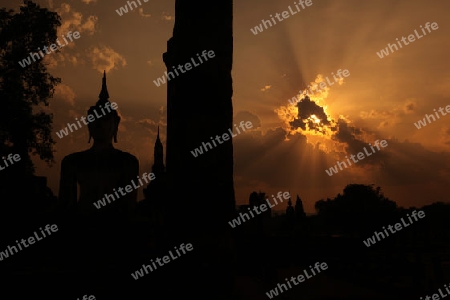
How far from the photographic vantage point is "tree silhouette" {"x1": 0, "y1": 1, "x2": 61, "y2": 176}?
1786 cm

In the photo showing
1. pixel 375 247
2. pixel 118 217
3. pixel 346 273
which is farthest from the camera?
pixel 375 247

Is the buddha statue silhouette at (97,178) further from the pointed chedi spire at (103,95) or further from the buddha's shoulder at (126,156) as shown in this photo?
the pointed chedi spire at (103,95)

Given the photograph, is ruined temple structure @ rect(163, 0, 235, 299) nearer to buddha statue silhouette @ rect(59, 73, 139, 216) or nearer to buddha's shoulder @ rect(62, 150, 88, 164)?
buddha statue silhouette @ rect(59, 73, 139, 216)

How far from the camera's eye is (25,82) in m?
19.1

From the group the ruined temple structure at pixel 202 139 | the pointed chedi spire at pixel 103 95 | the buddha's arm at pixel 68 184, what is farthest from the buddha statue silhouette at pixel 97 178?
the ruined temple structure at pixel 202 139

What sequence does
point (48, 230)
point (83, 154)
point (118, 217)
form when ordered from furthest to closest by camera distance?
point (83, 154) → point (118, 217) → point (48, 230)

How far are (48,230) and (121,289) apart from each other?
2828mm

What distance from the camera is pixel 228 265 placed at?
5.38 metres

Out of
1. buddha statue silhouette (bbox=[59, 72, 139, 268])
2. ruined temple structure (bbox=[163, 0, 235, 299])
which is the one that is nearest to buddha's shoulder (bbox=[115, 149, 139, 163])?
buddha statue silhouette (bbox=[59, 72, 139, 268])

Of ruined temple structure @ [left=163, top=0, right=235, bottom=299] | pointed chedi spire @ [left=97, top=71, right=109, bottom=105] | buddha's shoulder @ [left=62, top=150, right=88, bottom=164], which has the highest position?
pointed chedi spire @ [left=97, top=71, right=109, bottom=105]

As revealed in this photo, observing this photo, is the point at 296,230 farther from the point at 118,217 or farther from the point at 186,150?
the point at 186,150

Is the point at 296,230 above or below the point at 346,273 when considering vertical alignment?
above

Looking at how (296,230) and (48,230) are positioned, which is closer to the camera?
(48,230)

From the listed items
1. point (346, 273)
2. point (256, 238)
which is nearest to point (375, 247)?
point (346, 273)
